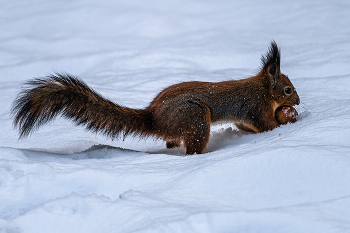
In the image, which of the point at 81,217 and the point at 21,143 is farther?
the point at 21,143

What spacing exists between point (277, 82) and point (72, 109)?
7.60 ft

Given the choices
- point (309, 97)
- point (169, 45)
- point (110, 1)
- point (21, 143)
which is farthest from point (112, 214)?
point (110, 1)

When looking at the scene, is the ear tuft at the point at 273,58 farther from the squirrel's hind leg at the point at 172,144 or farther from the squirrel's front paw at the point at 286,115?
the squirrel's hind leg at the point at 172,144

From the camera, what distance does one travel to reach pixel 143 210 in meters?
2.32

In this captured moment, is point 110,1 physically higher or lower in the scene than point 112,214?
higher

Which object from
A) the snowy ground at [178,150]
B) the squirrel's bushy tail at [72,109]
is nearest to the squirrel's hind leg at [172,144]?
the snowy ground at [178,150]

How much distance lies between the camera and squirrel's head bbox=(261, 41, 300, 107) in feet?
15.6

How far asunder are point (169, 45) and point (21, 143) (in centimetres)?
541

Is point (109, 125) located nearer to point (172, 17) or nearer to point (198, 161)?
point (198, 161)

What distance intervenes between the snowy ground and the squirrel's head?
0.86 ft

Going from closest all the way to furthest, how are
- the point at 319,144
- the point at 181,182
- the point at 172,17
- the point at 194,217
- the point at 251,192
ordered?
the point at 194,217, the point at 251,192, the point at 181,182, the point at 319,144, the point at 172,17

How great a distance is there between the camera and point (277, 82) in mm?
4777

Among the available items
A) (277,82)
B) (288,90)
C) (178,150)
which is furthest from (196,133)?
(288,90)

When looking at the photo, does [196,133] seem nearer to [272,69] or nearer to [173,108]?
[173,108]
